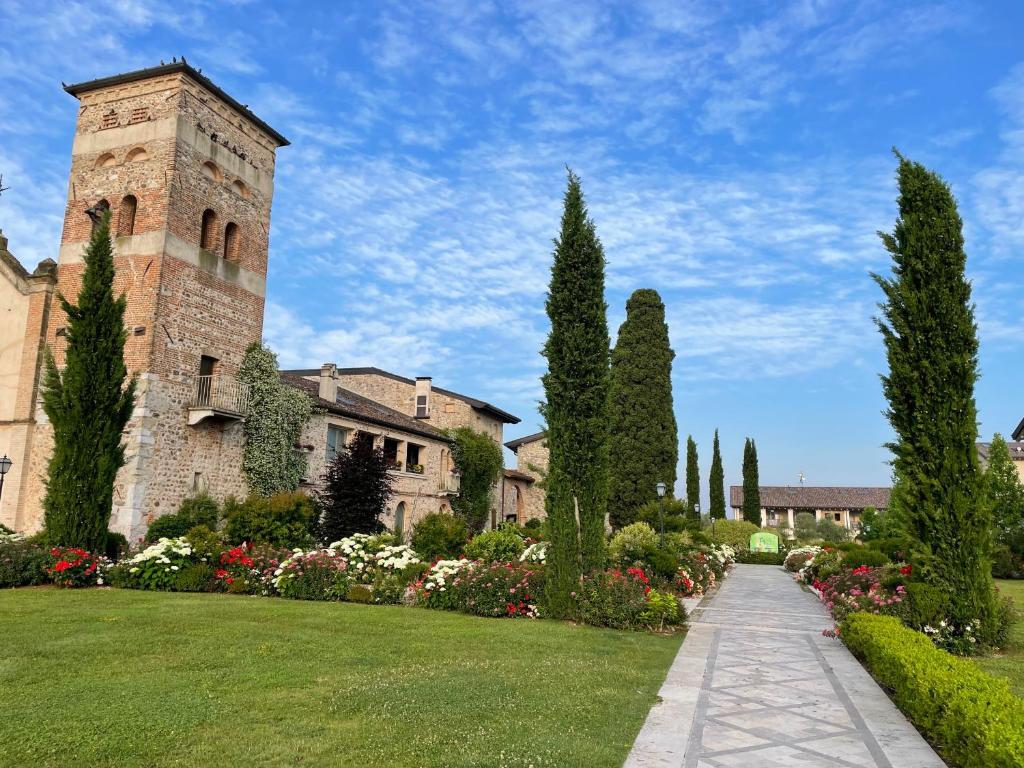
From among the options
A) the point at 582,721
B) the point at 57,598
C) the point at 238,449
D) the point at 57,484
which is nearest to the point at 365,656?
the point at 582,721

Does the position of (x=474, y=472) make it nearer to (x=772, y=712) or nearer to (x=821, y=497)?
(x=772, y=712)

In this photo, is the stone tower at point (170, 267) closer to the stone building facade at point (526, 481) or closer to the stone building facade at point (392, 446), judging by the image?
the stone building facade at point (392, 446)

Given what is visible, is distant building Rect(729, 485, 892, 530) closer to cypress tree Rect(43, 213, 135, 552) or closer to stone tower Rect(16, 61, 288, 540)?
stone tower Rect(16, 61, 288, 540)

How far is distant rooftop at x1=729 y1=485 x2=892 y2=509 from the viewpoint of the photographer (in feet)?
216

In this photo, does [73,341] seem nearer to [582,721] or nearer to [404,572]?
[404,572]

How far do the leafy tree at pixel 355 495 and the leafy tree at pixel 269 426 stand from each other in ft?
9.64

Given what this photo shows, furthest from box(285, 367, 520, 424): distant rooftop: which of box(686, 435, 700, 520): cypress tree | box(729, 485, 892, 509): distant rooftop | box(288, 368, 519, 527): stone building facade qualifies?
box(729, 485, 892, 509): distant rooftop

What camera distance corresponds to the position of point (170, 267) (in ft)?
62.9

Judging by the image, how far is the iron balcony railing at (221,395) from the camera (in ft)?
64.3

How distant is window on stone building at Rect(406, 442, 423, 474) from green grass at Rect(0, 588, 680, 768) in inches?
755

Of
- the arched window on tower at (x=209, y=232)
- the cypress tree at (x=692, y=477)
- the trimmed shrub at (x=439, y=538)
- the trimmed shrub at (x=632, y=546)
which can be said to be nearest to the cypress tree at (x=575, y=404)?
the trimmed shrub at (x=632, y=546)

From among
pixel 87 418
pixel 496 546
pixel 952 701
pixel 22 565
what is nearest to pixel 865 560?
pixel 496 546

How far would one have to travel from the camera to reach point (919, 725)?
213 inches

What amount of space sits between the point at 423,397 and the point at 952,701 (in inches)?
1208
